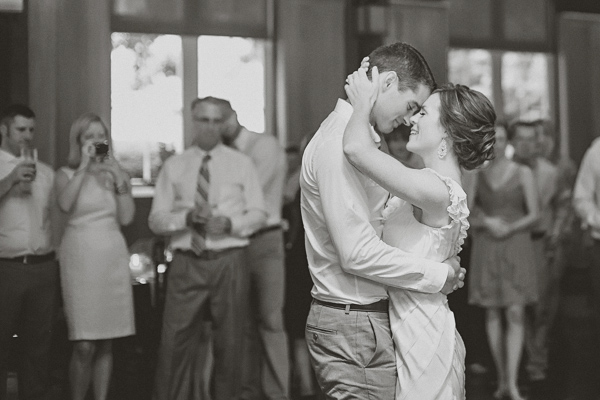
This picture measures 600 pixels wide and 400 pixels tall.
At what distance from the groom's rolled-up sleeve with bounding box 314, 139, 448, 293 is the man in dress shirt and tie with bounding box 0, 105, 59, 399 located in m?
2.68

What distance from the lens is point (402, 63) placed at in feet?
7.95

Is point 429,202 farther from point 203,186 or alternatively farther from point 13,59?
A: point 13,59

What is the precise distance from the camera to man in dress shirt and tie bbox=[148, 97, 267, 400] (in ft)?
15.3

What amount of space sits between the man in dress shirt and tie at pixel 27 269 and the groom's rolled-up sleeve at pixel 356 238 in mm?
2684

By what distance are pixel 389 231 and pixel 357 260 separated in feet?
0.79

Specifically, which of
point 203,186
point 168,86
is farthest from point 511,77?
point 203,186

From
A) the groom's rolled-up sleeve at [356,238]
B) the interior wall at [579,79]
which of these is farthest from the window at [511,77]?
the groom's rolled-up sleeve at [356,238]

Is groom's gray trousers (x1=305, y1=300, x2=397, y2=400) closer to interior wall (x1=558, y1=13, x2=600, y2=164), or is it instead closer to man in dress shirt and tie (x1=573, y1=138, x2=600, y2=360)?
man in dress shirt and tie (x1=573, y1=138, x2=600, y2=360)

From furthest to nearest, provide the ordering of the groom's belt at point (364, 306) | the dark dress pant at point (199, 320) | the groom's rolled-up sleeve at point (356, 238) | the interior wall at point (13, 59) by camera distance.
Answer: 1. the interior wall at point (13, 59)
2. the dark dress pant at point (199, 320)
3. the groom's belt at point (364, 306)
4. the groom's rolled-up sleeve at point (356, 238)

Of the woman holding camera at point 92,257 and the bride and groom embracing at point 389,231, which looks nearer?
the bride and groom embracing at point 389,231

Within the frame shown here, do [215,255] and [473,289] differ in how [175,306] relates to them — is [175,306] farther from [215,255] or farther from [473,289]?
[473,289]

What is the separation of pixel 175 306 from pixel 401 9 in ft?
14.2

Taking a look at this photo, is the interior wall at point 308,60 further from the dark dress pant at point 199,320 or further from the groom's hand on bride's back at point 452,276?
the groom's hand on bride's back at point 452,276

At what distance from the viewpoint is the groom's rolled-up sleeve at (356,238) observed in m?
2.30
